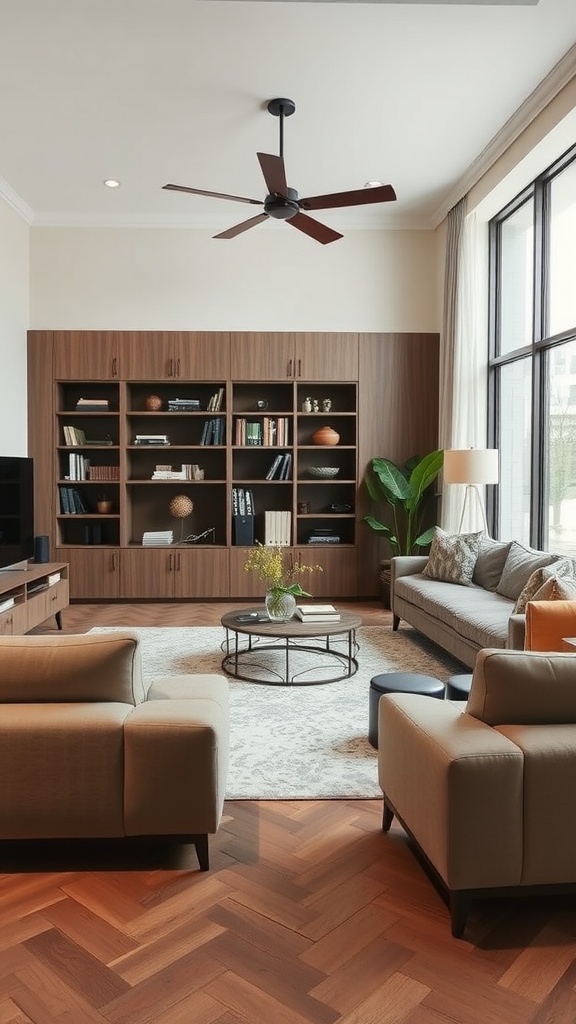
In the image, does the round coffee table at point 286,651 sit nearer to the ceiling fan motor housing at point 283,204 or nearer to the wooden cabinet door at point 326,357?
the ceiling fan motor housing at point 283,204

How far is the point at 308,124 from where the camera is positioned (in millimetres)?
5031

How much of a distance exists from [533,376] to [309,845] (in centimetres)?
396

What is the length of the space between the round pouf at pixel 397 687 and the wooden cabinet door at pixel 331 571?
12.0ft

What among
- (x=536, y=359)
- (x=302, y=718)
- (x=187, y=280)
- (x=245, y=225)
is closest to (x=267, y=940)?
(x=302, y=718)

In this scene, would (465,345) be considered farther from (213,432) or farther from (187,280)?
(187,280)

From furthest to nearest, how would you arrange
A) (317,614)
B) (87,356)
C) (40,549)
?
(87,356) < (40,549) < (317,614)

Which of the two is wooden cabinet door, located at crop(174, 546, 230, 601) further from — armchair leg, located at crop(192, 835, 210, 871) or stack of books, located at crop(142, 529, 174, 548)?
armchair leg, located at crop(192, 835, 210, 871)

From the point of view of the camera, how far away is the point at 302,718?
362cm

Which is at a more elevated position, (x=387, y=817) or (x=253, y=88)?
(x=253, y=88)

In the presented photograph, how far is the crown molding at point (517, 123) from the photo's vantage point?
426cm

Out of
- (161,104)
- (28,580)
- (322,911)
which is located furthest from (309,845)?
(161,104)

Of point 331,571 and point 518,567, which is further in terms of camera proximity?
point 331,571

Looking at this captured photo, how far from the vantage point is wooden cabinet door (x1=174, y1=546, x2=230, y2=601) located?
688 centimetres

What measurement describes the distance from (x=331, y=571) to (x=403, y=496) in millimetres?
961
